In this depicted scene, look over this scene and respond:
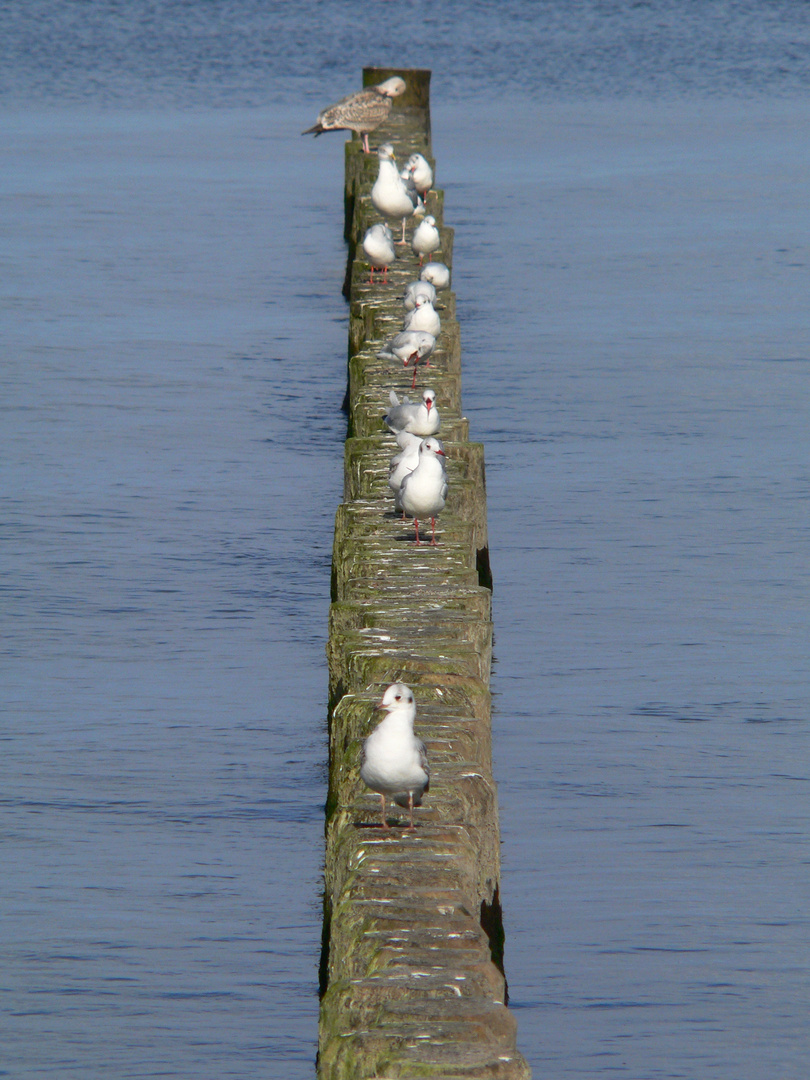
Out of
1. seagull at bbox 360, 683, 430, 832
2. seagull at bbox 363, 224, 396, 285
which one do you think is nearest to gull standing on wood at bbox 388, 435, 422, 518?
seagull at bbox 360, 683, 430, 832

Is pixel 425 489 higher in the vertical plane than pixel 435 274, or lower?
higher

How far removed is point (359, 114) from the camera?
25.2 m

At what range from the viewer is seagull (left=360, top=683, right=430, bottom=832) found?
6.70 metres

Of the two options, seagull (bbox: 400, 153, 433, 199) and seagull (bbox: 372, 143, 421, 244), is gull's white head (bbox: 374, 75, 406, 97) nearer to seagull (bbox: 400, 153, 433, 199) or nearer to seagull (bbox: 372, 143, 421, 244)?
seagull (bbox: 400, 153, 433, 199)

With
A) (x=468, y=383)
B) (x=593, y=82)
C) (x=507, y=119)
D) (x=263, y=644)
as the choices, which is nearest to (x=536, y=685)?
(x=263, y=644)

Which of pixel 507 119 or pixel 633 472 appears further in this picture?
pixel 507 119

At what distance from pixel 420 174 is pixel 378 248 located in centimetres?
532

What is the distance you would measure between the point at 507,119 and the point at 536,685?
30138mm

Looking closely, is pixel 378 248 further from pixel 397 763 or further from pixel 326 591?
pixel 397 763

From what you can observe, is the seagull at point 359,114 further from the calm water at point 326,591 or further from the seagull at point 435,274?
the seagull at point 435,274

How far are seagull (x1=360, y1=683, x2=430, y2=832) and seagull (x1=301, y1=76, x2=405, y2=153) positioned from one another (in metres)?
18.6

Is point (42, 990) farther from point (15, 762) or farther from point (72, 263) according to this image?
point (72, 263)

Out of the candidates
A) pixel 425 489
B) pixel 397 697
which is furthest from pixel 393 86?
pixel 397 697

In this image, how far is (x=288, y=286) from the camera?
27266 mm
